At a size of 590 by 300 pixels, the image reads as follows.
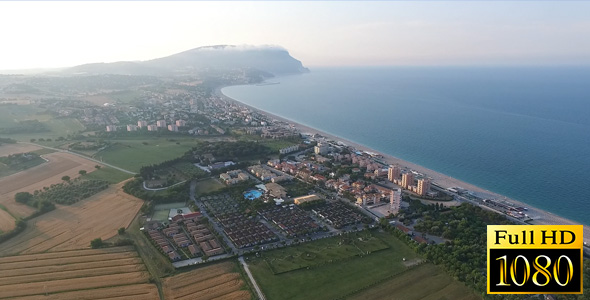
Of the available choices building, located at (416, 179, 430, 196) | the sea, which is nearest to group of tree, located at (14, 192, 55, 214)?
building, located at (416, 179, 430, 196)

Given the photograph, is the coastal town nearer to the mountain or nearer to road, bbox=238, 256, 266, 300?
road, bbox=238, 256, 266, 300

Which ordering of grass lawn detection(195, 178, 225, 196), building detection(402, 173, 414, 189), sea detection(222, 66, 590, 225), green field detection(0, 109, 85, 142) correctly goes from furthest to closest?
1. green field detection(0, 109, 85, 142)
2. sea detection(222, 66, 590, 225)
3. building detection(402, 173, 414, 189)
4. grass lawn detection(195, 178, 225, 196)

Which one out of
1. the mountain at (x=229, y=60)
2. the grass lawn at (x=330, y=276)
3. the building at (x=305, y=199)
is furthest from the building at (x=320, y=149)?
the mountain at (x=229, y=60)

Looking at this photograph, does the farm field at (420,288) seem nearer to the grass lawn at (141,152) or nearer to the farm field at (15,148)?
the grass lawn at (141,152)

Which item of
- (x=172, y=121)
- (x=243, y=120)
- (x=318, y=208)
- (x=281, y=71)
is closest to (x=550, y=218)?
(x=318, y=208)

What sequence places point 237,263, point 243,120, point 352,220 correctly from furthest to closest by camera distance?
point 243,120, point 352,220, point 237,263

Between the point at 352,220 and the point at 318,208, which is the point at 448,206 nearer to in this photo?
the point at 352,220
